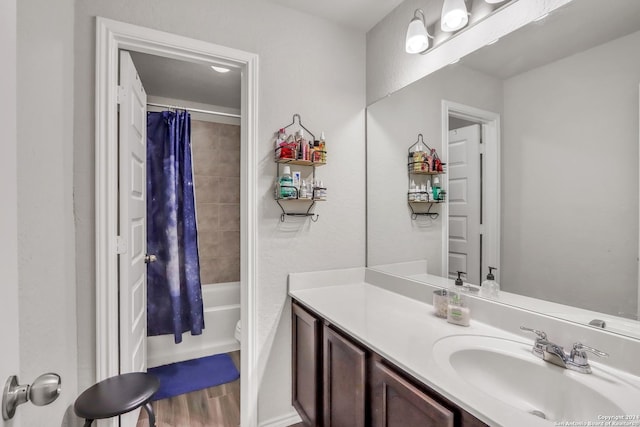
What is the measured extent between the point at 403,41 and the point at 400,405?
1.76m

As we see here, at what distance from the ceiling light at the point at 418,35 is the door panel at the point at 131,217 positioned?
1.41 metres

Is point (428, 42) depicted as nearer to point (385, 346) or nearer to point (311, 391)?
point (385, 346)

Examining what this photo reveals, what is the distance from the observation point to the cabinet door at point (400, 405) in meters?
0.81

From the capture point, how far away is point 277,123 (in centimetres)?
173

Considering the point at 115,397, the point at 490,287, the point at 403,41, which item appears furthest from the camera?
the point at 403,41

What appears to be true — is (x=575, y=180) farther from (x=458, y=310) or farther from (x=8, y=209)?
(x=8, y=209)

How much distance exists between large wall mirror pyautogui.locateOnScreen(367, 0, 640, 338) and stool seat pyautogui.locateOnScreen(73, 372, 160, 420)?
4.61 feet

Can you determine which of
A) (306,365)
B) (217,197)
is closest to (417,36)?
(306,365)

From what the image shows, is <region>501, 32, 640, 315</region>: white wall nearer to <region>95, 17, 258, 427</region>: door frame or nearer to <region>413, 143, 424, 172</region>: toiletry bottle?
<region>413, 143, 424, 172</region>: toiletry bottle

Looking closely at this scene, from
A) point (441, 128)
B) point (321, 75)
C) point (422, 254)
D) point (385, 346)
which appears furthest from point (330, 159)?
point (385, 346)

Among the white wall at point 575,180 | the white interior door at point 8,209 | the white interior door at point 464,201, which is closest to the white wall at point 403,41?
the white wall at point 575,180

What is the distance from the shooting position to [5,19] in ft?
1.63

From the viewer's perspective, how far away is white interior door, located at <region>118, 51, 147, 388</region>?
142cm

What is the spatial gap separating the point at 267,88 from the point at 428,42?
0.88m
